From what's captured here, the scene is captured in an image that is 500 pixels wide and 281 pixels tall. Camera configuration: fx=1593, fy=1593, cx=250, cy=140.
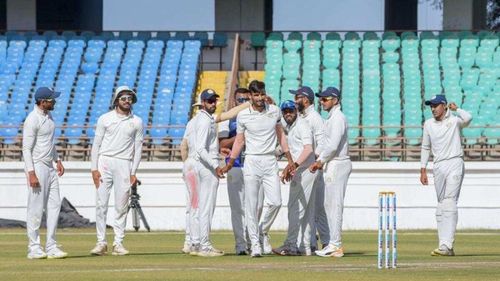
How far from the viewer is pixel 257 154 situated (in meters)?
20.4

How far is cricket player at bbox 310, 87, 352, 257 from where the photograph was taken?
67.2 ft

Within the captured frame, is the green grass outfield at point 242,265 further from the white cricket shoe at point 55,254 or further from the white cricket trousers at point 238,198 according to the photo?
the white cricket trousers at point 238,198

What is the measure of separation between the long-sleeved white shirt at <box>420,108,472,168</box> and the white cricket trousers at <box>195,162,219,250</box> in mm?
3117

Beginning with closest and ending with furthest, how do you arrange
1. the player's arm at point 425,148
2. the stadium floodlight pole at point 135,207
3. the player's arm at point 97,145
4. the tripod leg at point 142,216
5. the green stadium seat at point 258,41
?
the player's arm at point 97,145, the player's arm at point 425,148, the stadium floodlight pole at point 135,207, the tripod leg at point 142,216, the green stadium seat at point 258,41

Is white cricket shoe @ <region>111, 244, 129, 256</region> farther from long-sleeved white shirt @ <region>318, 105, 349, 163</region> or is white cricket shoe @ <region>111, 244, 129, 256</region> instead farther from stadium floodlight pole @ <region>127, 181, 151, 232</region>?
stadium floodlight pole @ <region>127, 181, 151, 232</region>

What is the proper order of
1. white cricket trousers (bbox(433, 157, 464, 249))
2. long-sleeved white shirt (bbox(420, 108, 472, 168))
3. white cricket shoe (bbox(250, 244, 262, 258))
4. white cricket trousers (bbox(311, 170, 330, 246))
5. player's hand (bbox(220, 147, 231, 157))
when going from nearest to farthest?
white cricket shoe (bbox(250, 244, 262, 258)), white cricket trousers (bbox(433, 157, 464, 249)), white cricket trousers (bbox(311, 170, 330, 246)), long-sleeved white shirt (bbox(420, 108, 472, 168)), player's hand (bbox(220, 147, 231, 157))

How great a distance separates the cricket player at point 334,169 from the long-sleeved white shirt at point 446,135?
146 centimetres

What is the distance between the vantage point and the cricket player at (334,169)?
20469 millimetres

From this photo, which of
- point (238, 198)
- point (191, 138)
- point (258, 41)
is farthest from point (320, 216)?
point (258, 41)

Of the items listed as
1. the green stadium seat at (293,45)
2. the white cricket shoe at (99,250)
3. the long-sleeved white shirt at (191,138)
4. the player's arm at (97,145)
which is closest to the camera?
the player's arm at (97,145)

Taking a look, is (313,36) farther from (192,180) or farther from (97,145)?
(97,145)

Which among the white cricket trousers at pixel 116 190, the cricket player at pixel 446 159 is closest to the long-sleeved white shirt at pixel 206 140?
the white cricket trousers at pixel 116 190

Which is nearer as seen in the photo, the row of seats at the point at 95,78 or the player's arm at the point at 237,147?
the player's arm at the point at 237,147

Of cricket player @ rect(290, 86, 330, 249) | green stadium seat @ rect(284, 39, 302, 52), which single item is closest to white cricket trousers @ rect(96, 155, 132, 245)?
cricket player @ rect(290, 86, 330, 249)
